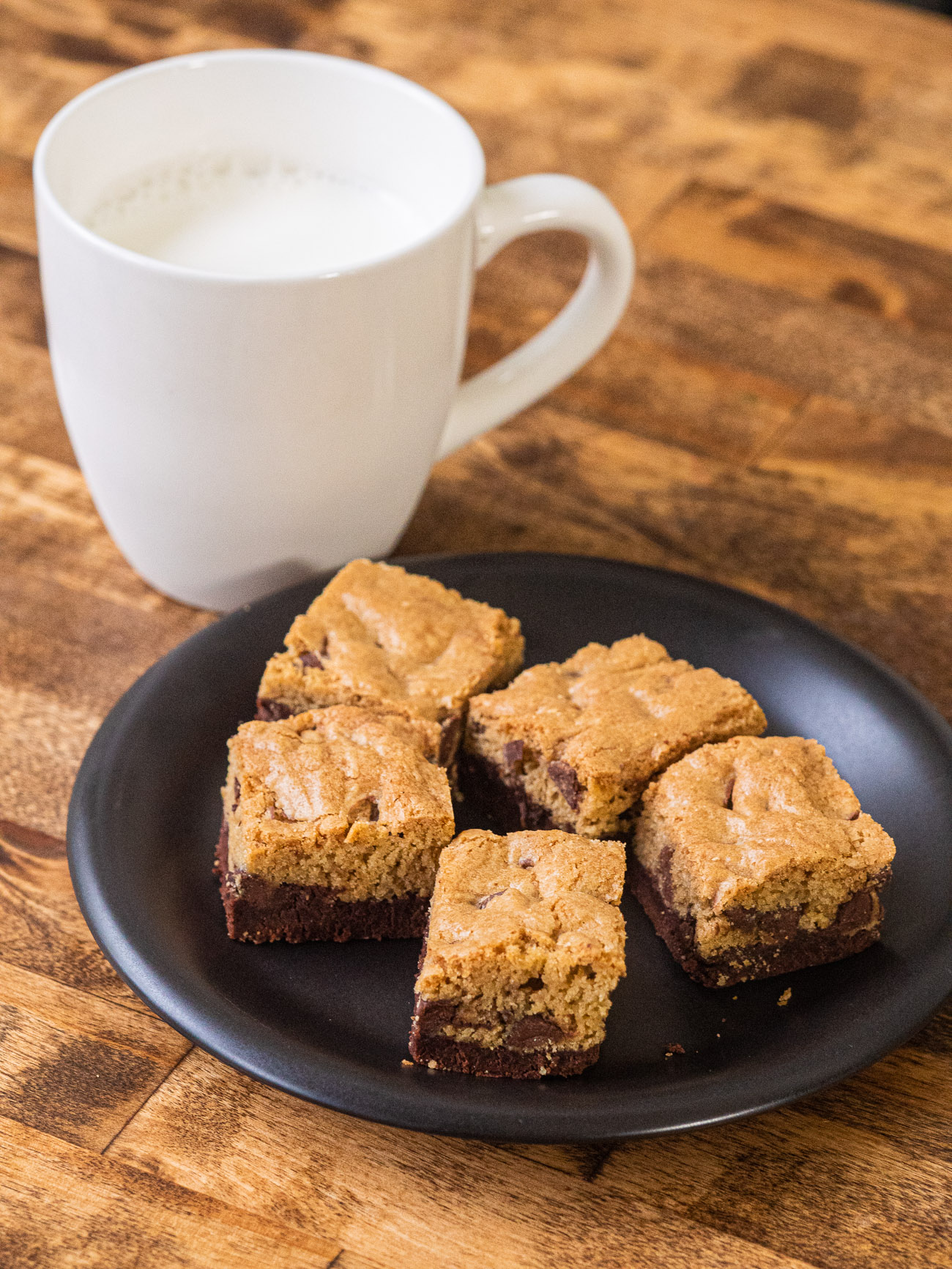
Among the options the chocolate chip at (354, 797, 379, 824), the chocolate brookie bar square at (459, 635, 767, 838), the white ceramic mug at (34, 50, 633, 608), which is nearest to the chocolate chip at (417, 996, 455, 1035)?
the chocolate chip at (354, 797, 379, 824)

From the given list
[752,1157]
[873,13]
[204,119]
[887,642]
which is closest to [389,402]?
[204,119]

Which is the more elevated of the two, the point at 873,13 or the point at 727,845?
the point at 873,13

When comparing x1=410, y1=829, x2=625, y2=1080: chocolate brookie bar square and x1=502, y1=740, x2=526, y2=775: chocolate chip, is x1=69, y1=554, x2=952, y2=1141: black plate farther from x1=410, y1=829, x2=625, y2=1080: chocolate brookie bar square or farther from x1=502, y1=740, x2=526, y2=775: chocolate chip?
x1=502, y1=740, x2=526, y2=775: chocolate chip

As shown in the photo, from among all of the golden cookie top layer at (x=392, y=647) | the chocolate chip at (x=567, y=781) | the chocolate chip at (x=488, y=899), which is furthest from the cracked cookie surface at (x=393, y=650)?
the chocolate chip at (x=488, y=899)

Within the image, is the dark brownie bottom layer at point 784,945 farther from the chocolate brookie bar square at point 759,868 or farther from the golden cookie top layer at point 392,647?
the golden cookie top layer at point 392,647

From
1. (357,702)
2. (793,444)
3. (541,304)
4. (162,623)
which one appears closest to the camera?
(357,702)

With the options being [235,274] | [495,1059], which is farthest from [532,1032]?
[235,274]

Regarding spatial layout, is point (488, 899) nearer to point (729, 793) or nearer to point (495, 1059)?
point (495, 1059)

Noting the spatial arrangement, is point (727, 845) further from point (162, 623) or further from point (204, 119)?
point (204, 119)
